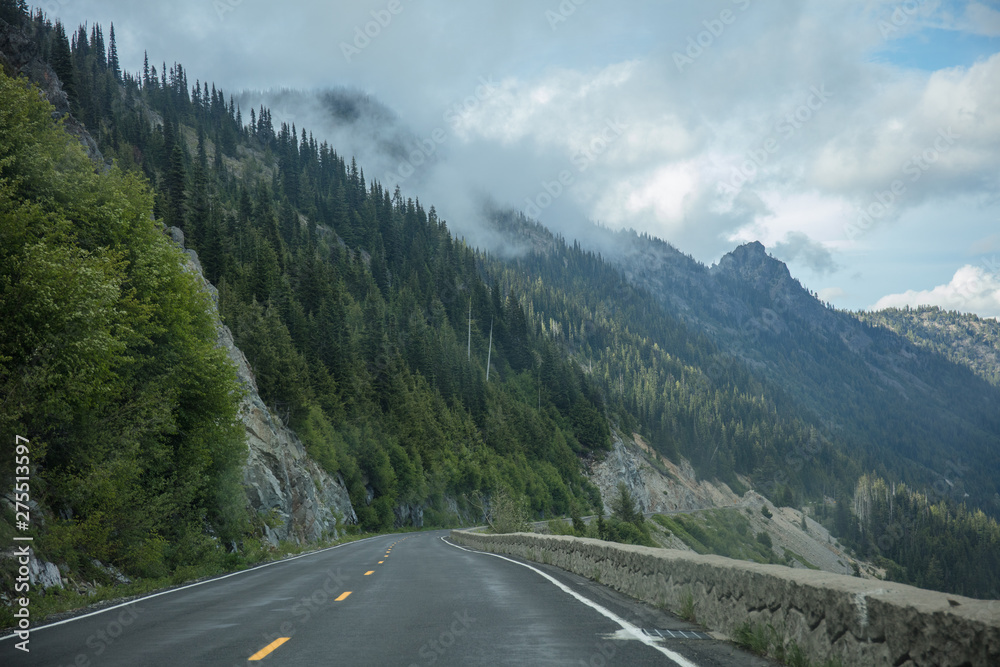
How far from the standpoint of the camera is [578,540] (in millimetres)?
18750

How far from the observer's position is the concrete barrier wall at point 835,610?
453 centimetres

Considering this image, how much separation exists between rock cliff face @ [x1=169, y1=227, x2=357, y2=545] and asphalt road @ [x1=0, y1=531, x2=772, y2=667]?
22.5m

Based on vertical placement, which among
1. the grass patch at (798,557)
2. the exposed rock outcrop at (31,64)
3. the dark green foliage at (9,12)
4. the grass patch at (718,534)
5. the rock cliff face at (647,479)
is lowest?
the grass patch at (798,557)

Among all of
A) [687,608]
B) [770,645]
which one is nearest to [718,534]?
[687,608]

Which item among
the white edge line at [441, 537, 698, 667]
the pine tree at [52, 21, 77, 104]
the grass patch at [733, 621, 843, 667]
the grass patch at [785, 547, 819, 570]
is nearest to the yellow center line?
the white edge line at [441, 537, 698, 667]

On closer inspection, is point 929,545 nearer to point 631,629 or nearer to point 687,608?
point 687,608

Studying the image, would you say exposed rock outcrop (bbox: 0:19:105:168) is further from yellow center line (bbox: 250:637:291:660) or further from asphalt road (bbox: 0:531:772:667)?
yellow center line (bbox: 250:637:291:660)

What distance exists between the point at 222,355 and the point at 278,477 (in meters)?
19.5

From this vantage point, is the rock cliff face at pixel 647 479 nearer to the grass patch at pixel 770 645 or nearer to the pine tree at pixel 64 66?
the pine tree at pixel 64 66

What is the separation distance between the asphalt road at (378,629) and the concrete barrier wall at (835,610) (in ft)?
1.69

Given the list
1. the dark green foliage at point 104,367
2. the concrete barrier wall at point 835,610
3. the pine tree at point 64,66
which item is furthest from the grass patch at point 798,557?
the pine tree at point 64,66

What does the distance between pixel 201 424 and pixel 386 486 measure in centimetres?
4979

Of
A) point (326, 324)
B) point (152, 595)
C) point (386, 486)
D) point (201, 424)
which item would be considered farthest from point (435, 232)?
point (152, 595)

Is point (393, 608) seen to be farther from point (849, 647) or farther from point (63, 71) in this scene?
point (63, 71)
